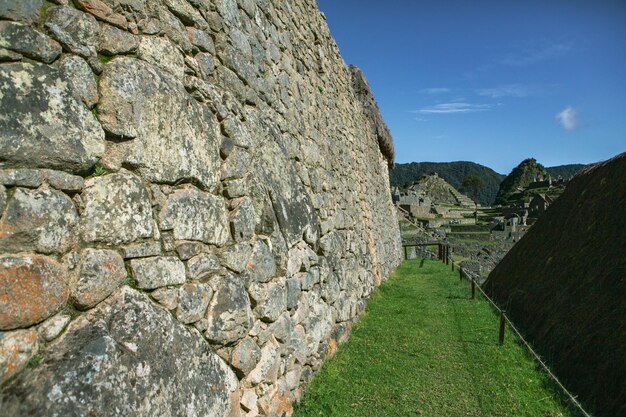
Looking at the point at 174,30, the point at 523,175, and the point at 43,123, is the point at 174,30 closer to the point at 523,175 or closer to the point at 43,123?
the point at 43,123

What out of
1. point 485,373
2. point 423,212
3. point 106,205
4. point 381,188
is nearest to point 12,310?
point 106,205

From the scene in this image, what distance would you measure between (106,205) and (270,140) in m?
2.53

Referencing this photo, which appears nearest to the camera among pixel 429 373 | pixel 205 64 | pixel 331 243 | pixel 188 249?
pixel 188 249

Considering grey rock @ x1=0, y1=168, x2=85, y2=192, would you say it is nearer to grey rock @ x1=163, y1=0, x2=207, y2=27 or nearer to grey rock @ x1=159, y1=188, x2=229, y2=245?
grey rock @ x1=159, y1=188, x2=229, y2=245

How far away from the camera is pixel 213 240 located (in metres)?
3.42

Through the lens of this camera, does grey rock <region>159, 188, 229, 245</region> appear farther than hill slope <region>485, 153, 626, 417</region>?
No

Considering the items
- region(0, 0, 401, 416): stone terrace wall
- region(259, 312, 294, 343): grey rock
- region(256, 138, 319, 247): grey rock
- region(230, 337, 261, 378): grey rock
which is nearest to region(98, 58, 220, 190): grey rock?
region(0, 0, 401, 416): stone terrace wall

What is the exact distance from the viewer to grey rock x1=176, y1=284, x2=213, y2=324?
116 inches

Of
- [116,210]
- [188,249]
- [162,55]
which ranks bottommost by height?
[188,249]

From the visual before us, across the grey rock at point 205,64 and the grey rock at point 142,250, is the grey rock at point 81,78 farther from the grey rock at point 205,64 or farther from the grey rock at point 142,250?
the grey rock at point 205,64

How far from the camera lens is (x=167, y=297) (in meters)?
2.84

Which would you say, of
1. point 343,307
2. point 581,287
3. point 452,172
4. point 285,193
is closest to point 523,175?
point 452,172

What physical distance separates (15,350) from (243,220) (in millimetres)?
2078

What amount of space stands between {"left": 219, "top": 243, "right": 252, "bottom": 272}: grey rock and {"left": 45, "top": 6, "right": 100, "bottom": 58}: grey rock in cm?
173
